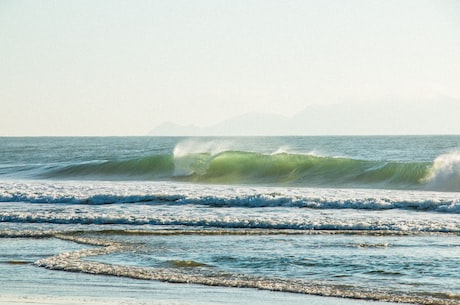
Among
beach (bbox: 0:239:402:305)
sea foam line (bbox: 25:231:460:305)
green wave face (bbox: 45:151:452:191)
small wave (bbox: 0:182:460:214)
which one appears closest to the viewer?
beach (bbox: 0:239:402:305)

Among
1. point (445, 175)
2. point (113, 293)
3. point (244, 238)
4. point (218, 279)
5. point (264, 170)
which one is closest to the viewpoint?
point (113, 293)

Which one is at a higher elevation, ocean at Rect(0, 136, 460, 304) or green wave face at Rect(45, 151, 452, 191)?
green wave face at Rect(45, 151, 452, 191)

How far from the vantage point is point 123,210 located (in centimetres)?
2059

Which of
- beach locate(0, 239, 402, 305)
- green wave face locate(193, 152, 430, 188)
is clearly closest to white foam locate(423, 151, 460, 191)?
green wave face locate(193, 152, 430, 188)

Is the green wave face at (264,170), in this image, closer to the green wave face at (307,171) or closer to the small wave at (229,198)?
the green wave face at (307,171)

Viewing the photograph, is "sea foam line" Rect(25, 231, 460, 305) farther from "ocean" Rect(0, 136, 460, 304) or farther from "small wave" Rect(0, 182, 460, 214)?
"small wave" Rect(0, 182, 460, 214)

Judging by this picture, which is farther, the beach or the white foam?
the white foam

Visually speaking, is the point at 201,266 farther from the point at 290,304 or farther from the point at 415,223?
the point at 415,223

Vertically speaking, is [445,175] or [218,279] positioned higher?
[445,175]

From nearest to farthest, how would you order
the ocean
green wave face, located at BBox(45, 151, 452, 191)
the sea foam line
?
the sea foam line < the ocean < green wave face, located at BBox(45, 151, 452, 191)

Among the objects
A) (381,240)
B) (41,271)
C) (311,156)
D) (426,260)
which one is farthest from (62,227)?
(311,156)

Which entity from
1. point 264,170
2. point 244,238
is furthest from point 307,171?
point 244,238

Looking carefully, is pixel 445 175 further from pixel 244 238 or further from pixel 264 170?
pixel 244 238

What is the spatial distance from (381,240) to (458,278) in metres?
3.98
